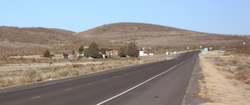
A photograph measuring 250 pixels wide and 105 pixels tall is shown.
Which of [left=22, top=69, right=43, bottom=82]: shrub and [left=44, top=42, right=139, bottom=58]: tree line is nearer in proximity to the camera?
[left=22, top=69, right=43, bottom=82]: shrub

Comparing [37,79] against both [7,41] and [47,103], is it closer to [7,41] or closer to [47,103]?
[47,103]

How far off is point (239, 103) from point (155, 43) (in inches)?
5381

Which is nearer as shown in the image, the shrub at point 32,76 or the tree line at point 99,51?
the shrub at point 32,76

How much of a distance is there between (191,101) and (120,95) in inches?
132

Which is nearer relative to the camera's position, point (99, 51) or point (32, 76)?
point (32, 76)

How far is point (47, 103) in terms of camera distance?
935 centimetres

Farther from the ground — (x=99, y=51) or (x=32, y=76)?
(x=99, y=51)

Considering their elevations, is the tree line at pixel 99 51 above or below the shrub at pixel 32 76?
above

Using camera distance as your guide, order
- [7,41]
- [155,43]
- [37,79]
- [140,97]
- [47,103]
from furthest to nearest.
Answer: [155,43]
[7,41]
[37,79]
[140,97]
[47,103]

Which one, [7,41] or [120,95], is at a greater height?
[7,41]

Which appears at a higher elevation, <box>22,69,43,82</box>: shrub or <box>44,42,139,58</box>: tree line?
<box>44,42,139,58</box>: tree line

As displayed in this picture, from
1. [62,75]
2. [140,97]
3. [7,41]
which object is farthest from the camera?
[7,41]

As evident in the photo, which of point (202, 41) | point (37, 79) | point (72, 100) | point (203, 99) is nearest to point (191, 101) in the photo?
point (203, 99)

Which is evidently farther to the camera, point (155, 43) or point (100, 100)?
point (155, 43)
